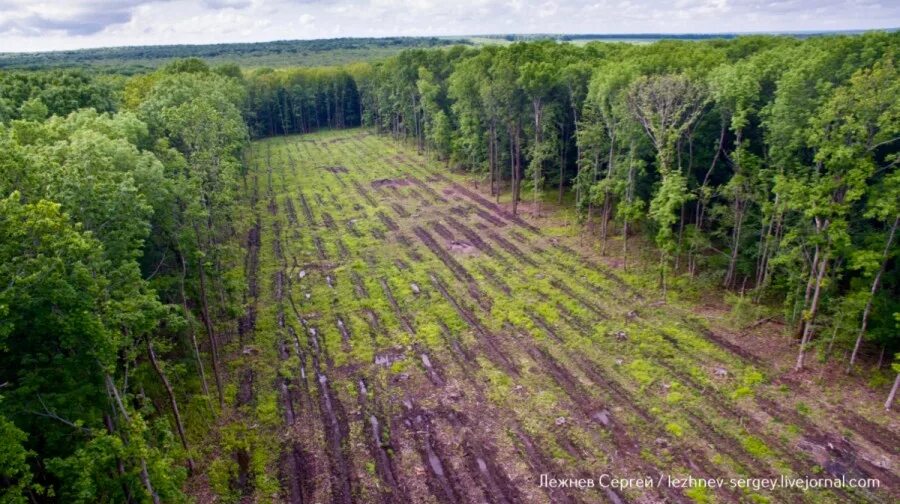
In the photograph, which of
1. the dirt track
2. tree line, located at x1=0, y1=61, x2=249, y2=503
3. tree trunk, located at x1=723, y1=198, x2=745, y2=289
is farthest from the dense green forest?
the dirt track

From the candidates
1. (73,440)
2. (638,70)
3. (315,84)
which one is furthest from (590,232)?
(315,84)

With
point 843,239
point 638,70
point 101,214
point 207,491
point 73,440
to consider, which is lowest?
point 207,491

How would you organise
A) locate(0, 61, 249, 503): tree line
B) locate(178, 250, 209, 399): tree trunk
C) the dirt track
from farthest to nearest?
1. locate(178, 250, 209, 399): tree trunk
2. the dirt track
3. locate(0, 61, 249, 503): tree line

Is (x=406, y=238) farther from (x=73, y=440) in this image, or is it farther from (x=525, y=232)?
(x=73, y=440)

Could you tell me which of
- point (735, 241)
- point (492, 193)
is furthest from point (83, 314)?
point (492, 193)

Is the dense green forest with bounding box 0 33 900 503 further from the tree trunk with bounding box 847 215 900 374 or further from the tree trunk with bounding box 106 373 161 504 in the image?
the tree trunk with bounding box 847 215 900 374

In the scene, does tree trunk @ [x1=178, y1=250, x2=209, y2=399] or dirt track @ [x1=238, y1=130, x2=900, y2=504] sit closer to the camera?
dirt track @ [x1=238, y1=130, x2=900, y2=504]

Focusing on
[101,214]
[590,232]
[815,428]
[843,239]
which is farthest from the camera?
[590,232]
